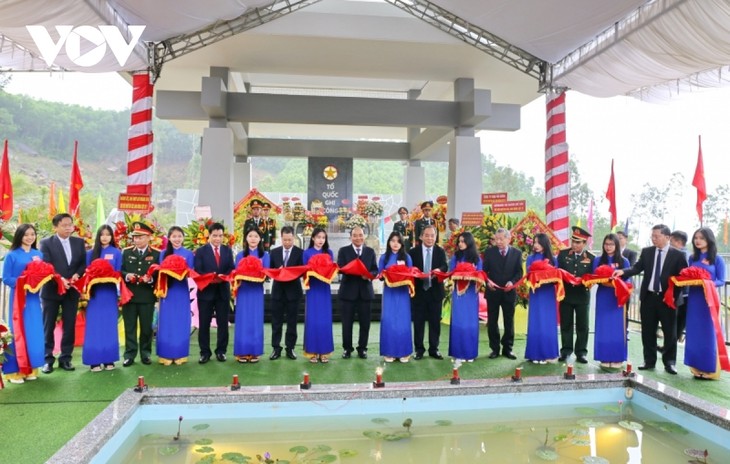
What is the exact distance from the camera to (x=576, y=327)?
16.5ft

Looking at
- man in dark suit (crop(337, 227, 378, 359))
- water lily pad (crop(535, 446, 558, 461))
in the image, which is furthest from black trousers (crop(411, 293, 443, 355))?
water lily pad (crop(535, 446, 558, 461))

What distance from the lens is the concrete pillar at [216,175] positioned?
31.6ft

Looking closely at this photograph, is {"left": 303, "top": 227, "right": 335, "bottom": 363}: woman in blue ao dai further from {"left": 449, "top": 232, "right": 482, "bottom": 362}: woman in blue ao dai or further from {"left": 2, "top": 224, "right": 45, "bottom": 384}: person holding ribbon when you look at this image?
{"left": 2, "top": 224, "right": 45, "bottom": 384}: person holding ribbon

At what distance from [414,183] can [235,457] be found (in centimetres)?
1325

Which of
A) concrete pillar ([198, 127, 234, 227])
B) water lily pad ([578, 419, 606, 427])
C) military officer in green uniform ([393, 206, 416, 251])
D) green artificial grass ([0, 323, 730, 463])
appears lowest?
water lily pad ([578, 419, 606, 427])

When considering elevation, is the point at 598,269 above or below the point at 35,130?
below

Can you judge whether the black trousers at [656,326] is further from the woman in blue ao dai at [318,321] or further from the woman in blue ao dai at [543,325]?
the woman in blue ao dai at [318,321]

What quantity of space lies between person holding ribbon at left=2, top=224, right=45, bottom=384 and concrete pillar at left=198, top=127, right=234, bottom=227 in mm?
5411

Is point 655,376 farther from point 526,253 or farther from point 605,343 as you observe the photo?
point 526,253

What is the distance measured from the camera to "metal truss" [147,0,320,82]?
25.7 ft

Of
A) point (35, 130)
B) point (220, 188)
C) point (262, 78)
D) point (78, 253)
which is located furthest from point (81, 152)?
point (78, 253)

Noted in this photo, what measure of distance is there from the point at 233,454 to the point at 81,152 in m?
34.4

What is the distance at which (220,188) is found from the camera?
964 cm

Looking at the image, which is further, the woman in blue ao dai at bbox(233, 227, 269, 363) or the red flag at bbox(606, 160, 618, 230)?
the red flag at bbox(606, 160, 618, 230)
